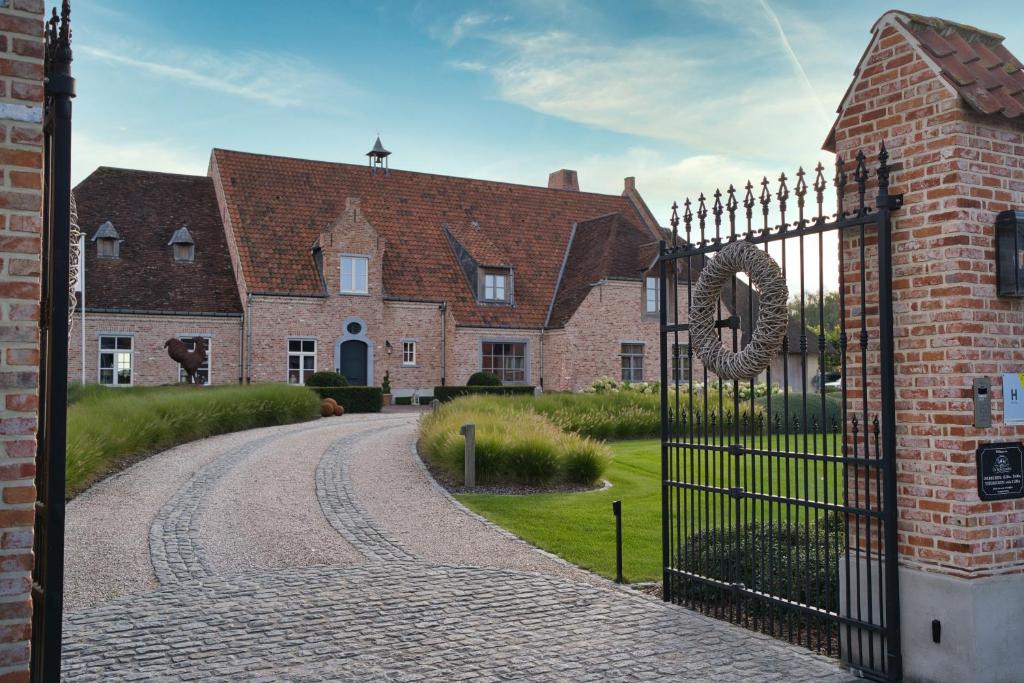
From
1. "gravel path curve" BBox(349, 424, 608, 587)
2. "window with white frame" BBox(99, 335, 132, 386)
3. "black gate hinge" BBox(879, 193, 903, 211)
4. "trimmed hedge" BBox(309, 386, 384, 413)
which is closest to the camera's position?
"black gate hinge" BBox(879, 193, 903, 211)

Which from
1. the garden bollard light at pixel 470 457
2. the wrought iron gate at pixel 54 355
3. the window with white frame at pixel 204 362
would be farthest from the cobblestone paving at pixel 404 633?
the window with white frame at pixel 204 362

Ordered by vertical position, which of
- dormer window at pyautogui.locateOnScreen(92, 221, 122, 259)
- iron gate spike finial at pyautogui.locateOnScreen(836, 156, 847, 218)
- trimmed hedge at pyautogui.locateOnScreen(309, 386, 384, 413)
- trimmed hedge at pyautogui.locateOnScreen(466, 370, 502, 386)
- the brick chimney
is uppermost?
the brick chimney

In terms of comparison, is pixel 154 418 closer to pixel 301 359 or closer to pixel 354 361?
pixel 301 359

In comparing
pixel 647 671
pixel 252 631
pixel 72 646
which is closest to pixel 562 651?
pixel 647 671

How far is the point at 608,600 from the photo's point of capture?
7.56 meters

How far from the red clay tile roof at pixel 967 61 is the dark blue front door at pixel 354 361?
24438 mm

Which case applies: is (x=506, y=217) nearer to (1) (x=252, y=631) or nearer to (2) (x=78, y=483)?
(2) (x=78, y=483)

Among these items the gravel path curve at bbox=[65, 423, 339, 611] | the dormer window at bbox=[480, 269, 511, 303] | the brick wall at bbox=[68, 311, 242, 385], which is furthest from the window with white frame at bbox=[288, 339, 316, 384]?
the gravel path curve at bbox=[65, 423, 339, 611]

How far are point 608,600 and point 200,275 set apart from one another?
24515 millimetres

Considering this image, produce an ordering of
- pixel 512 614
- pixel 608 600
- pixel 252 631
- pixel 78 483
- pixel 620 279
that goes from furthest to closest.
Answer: pixel 620 279 < pixel 78 483 < pixel 608 600 < pixel 512 614 < pixel 252 631

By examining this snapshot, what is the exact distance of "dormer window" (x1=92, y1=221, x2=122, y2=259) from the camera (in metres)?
27.9

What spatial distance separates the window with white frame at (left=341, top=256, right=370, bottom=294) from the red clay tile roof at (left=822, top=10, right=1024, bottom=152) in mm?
24106

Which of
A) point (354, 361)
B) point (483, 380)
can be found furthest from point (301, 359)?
point (483, 380)

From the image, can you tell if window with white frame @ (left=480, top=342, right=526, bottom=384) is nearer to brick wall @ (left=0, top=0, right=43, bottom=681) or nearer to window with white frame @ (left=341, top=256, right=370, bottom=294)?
window with white frame @ (left=341, top=256, right=370, bottom=294)
